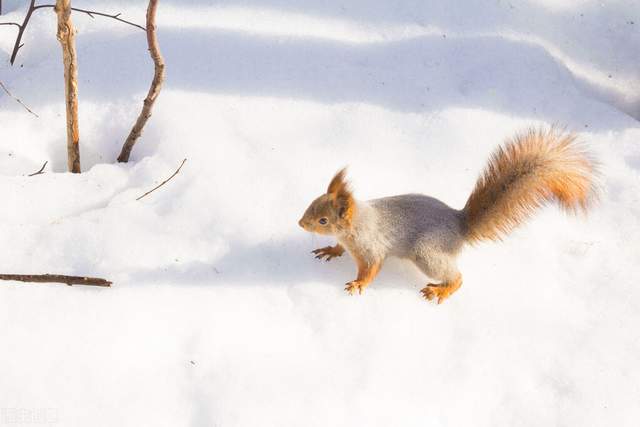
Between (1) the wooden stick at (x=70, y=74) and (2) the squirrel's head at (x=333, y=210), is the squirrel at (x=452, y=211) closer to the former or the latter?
(2) the squirrel's head at (x=333, y=210)

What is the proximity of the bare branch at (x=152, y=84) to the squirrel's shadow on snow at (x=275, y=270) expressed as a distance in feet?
2.24

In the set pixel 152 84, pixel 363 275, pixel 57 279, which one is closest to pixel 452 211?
pixel 363 275

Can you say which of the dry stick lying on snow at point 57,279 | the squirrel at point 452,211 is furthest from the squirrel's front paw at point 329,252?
the dry stick lying on snow at point 57,279

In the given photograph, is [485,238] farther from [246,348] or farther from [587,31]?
[587,31]

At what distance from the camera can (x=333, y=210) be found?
2279 millimetres

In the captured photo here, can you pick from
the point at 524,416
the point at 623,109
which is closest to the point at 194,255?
the point at 524,416

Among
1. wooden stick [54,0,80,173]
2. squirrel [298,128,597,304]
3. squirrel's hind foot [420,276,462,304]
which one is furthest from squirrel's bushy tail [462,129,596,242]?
wooden stick [54,0,80,173]

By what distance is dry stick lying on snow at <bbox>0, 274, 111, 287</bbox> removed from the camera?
2174mm

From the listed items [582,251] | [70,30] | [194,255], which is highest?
[70,30]

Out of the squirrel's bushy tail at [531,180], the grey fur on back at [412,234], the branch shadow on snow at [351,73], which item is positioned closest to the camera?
the squirrel's bushy tail at [531,180]

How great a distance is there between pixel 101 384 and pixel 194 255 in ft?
2.12

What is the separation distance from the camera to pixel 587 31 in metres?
3.61

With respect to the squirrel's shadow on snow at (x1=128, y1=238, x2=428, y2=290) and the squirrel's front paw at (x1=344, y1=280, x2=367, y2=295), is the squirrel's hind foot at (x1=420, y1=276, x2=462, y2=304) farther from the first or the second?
the squirrel's front paw at (x1=344, y1=280, x2=367, y2=295)

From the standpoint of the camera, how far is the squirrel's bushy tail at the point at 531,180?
7.20 feet
